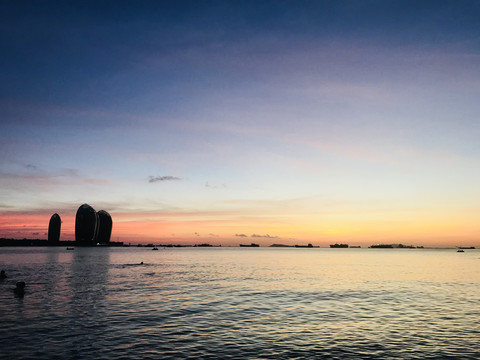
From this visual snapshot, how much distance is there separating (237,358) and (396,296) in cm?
3820

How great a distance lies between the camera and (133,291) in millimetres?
55469

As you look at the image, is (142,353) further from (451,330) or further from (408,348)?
(451,330)

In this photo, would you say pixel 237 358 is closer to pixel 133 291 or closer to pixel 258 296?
pixel 258 296

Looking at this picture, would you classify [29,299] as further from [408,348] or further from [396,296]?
[396,296]

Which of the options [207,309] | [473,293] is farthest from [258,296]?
[473,293]

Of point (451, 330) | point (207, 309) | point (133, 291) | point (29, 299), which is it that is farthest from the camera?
point (133, 291)

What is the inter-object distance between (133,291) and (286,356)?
38.0 meters

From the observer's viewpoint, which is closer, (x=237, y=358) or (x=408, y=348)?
(x=237, y=358)

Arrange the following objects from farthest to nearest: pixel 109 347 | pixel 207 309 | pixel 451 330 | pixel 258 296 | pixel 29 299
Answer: pixel 258 296, pixel 29 299, pixel 207 309, pixel 451 330, pixel 109 347

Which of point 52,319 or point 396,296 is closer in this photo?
point 52,319

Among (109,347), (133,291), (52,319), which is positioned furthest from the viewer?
(133,291)

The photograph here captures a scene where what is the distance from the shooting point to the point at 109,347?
2548cm

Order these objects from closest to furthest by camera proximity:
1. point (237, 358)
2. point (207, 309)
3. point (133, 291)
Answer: point (237, 358) → point (207, 309) → point (133, 291)

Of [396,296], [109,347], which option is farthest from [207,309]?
[396,296]
